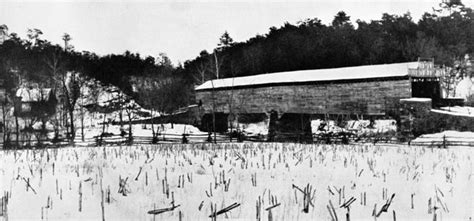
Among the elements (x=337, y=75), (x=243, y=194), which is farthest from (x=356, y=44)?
(x=243, y=194)

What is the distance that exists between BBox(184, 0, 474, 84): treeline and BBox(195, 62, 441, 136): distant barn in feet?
17.4

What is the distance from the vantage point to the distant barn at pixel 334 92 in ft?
95.5

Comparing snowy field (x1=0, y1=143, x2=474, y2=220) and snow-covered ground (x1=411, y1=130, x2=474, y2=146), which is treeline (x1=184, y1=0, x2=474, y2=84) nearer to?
snow-covered ground (x1=411, y1=130, x2=474, y2=146)

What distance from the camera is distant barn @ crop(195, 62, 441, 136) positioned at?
29094mm

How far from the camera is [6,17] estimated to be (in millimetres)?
8875

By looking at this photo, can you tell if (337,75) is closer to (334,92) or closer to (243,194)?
(334,92)

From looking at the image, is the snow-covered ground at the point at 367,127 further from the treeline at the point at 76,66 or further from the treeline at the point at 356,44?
the treeline at the point at 76,66

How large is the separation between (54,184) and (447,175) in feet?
28.4

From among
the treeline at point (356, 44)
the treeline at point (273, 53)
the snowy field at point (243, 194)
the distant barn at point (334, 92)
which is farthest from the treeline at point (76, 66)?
the snowy field at point (243, 194)

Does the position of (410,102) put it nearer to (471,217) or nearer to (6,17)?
(471,217)

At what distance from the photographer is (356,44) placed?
52.8 meters

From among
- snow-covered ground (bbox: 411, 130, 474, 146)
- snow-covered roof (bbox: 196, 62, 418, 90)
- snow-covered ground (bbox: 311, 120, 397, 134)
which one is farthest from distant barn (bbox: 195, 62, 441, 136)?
snow-covered ground (bbox: 411, 130, 474, 146)

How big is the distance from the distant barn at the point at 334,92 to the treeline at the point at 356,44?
209 inches

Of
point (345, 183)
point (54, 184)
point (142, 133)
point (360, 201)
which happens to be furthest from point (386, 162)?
point (142, 133)
